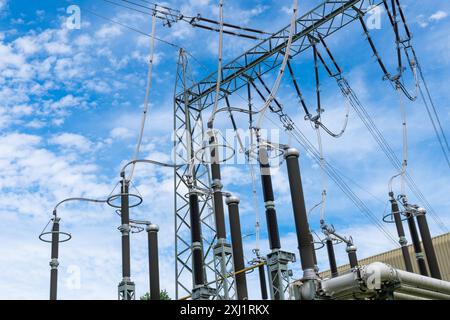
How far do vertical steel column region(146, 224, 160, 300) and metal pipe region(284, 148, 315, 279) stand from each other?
5.96 metres

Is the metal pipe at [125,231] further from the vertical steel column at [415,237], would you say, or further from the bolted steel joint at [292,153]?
the vertical steel column at [415,237]

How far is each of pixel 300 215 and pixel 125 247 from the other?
253 inches

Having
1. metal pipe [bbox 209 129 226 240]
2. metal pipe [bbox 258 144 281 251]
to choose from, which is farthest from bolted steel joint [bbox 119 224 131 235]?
metal pipe [bbox 258 144 281 251]

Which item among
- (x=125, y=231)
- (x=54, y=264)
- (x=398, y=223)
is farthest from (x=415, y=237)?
(x=54, y=264)

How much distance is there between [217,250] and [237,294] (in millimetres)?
1720

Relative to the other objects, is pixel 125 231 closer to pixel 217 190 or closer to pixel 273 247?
pixel 217 190

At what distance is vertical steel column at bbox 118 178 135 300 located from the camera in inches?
728

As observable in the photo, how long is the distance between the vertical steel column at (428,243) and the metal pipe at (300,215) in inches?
459

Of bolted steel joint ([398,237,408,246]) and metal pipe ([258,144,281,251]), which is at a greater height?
bolted steel joint ([398,237,408,246])

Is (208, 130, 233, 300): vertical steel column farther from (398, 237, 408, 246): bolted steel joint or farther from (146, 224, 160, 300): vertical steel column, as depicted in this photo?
(398, 237, 408, 246): bolted steel joint
